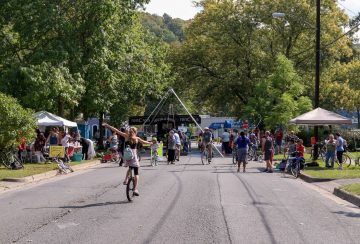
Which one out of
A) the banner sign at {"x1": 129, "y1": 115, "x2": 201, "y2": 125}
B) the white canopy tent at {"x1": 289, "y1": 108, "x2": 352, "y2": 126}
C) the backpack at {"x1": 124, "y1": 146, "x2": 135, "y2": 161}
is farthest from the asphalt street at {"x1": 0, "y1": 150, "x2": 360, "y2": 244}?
the banner sign at {"x1": 129, "y1": 115, "x2": 201, "y2": 125}

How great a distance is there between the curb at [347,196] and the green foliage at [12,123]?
13366mm

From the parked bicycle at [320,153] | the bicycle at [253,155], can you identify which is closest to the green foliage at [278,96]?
the bicycle at [253,155]

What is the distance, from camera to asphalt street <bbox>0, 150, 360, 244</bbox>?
9.67m

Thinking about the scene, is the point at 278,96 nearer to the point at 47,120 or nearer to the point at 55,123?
the point at 55,123

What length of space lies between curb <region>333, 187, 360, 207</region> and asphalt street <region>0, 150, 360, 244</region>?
0.29 metres

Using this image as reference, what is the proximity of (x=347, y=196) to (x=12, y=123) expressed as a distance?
14.2 meters

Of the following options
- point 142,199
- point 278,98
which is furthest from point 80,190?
point 278,98

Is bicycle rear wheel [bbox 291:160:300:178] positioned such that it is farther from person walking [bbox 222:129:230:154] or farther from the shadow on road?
person walking [bbox 222:129:230:154]

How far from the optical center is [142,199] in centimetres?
1455

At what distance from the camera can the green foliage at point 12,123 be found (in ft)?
79.2

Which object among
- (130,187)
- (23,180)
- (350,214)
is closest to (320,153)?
(23,180)

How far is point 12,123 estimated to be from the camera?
2433cm

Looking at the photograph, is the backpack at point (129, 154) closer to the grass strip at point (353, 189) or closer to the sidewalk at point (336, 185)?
the sidewalk at point (336, 185)

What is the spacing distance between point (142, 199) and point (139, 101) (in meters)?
31.7
